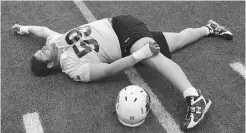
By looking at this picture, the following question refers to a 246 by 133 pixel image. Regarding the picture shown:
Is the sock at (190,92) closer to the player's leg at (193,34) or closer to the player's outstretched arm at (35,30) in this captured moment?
the player's leg at (193,34)

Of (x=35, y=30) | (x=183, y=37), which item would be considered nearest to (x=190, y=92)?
(x=183, y=37)

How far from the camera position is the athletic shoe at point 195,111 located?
3.10 meters

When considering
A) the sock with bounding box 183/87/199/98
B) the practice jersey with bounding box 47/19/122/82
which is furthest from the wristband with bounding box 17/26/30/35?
the sock with bounding box 183/87/199/98

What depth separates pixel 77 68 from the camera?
3.53 meters

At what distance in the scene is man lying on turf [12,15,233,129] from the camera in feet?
11.0

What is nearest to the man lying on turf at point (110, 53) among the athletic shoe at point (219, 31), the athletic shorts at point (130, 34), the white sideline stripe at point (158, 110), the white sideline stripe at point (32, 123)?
the athletic shorts at point (130, 34)

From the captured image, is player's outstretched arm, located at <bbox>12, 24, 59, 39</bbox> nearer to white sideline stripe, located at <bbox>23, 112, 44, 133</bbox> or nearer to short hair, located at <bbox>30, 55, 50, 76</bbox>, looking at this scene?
short hair, located at <bbox>30, 55, 50, 76</bbox>

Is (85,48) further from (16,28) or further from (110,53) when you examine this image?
(16,28)

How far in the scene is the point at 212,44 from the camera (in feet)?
13.8

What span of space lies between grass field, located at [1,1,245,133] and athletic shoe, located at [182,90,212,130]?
0.10 m

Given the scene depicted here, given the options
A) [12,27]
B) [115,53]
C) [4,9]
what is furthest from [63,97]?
[4,9]

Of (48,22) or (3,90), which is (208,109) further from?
(48,22)

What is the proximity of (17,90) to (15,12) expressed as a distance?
172cm

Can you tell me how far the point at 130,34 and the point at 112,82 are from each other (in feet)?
1.99
